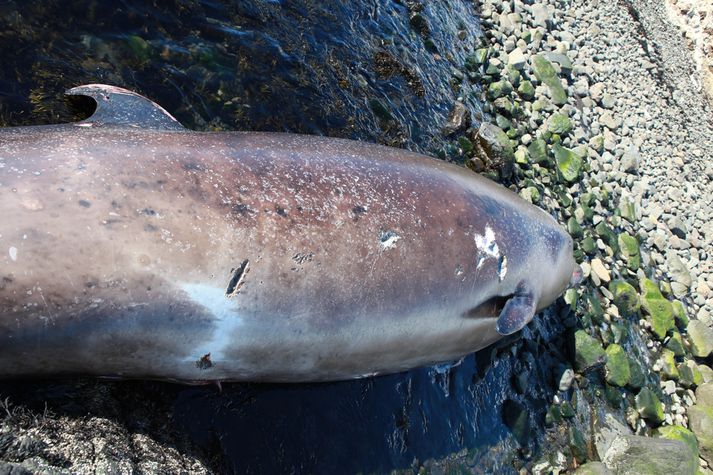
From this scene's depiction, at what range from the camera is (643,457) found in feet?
21.3

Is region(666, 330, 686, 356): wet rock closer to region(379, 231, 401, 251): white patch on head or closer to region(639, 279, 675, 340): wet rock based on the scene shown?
region(639, 279, 675, 340): wet rock

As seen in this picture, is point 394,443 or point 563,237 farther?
point 563,237

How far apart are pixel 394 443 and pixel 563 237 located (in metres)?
2.29

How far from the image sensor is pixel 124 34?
515cm

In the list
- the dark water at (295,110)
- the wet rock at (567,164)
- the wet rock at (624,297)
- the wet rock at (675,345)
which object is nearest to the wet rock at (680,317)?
the wet rock at (675,345)

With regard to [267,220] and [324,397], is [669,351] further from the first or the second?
[267,220]

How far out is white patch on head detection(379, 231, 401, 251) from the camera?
3955 mm

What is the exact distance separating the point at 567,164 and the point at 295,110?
16.0ft

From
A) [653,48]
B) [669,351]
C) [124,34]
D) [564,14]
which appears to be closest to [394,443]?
[124,34]

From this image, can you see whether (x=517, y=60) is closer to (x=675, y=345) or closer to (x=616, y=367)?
(x=675, y=345)

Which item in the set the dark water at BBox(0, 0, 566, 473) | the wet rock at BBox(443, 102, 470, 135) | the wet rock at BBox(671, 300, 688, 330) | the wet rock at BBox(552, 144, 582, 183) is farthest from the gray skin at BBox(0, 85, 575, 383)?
the wet rock at BBox(671, 300, 688, 330)

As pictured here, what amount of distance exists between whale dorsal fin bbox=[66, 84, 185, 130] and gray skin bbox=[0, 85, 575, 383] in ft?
0.05

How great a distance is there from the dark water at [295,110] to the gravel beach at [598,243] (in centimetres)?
23

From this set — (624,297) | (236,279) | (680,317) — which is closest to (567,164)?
(624,297)
